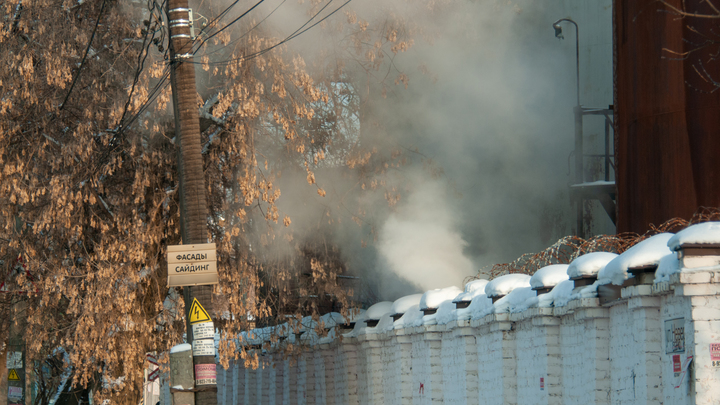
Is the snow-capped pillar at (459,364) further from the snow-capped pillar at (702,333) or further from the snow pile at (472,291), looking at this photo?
the snow-capped pillar at (702,333)

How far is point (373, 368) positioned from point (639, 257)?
846 centimetres

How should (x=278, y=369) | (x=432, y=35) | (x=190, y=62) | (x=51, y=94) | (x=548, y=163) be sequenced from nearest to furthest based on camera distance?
(x=190, y=62) < (x=51, y=94) < (x=432, y=35) < (x=278, y=369) < (x=548, y=163)

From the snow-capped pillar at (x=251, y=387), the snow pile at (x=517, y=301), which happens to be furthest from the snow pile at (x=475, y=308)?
the snow-capped pillar at (x=251, y=387)

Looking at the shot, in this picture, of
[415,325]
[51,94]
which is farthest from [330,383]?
[51,94]

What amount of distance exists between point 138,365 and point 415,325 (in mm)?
4661

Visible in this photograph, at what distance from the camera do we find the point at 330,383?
18.6 metres

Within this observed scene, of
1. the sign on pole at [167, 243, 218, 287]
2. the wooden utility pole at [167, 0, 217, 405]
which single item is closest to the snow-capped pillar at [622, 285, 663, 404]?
the sign on pole at [167, 243, 218, 287]

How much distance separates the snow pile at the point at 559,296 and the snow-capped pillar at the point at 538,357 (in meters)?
0.11

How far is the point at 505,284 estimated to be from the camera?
38.6 feet

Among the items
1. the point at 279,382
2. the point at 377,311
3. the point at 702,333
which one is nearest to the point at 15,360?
the point at 377,311

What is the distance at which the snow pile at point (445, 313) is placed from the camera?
1279cm

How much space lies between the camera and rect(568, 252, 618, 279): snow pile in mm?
9312

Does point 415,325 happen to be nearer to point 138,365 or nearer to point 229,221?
point 229,221

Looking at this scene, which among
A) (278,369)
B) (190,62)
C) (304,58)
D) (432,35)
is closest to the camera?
(190,62)
